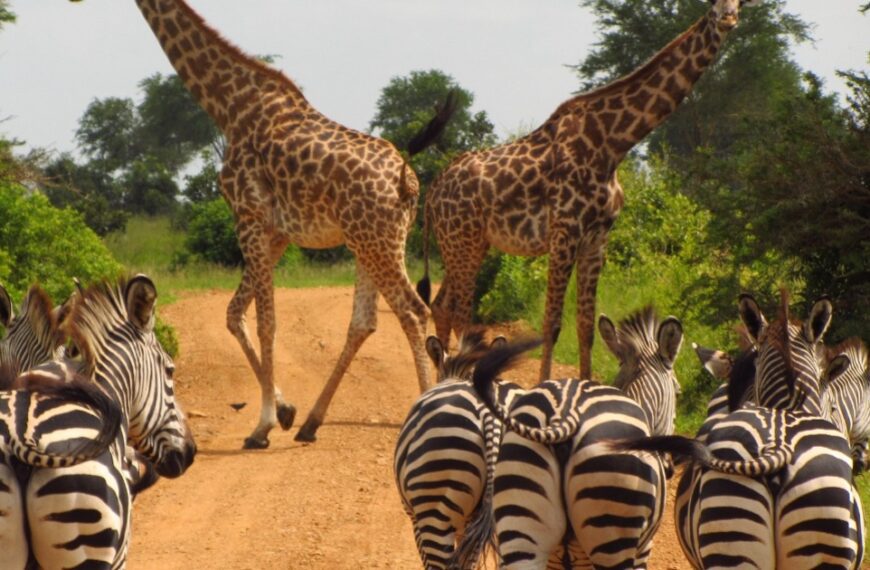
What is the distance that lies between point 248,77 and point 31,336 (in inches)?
189

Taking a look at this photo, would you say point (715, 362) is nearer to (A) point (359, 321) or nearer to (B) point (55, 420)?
(B) point (55, 420)

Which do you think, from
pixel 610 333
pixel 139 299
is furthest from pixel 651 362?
pixel 139 299

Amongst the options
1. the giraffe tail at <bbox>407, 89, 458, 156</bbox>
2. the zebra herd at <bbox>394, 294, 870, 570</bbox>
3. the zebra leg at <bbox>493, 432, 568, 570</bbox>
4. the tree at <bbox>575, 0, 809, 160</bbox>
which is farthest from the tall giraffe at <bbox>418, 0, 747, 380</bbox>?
the tree at <bbox>575, 0, 809, 160</bbox>

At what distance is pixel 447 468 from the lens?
18.9 feet

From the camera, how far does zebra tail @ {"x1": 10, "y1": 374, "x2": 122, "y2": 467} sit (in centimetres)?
438

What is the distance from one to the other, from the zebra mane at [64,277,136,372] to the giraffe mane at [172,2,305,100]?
6.27 meters

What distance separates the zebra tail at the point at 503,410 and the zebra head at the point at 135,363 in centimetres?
119

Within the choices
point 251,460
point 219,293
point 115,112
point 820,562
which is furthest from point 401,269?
point 115,112

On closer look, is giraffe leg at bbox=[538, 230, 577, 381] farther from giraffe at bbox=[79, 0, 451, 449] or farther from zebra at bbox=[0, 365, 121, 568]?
zebra at bbox=[0, 365, 121, 568]

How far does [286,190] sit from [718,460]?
681 centimetres

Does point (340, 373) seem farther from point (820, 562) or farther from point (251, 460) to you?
point (820, 562)

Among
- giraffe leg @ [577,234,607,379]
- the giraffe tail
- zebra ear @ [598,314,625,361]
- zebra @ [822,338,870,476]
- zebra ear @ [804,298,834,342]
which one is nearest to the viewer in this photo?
zebra ear @ [804,298,834,342]

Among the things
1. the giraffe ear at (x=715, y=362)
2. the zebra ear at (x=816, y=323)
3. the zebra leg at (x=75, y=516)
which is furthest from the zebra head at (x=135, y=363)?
the giraffe ear at (x=715, y=362)

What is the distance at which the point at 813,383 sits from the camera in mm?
6094
